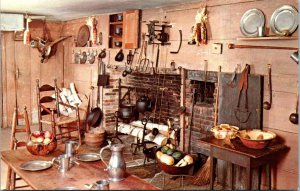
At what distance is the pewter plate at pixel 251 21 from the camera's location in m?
3.47

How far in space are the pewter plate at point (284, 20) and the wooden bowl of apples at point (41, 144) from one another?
227cm

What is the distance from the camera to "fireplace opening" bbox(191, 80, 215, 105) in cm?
448

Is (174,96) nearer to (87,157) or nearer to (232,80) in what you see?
Result: (232,80)

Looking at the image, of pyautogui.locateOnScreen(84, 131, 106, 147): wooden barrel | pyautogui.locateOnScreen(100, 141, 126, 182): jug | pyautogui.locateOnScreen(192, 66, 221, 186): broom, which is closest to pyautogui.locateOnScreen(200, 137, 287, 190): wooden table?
pyautogui.locateOnScreen(192, 66, 221, 186): broom

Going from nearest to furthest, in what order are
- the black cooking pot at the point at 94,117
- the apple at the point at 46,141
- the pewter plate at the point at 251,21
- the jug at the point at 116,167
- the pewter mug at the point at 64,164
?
1. the jug at the point at 116,167
2. the pewter mug at the point at 64,164
3. the apple at the point at 46,141
4. the pewter plate at the point at 251,21
5. the black cooking pot at the point at 94,117

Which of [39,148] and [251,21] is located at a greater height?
[251,21]

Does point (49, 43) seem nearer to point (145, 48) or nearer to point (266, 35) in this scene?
point (145, 48)

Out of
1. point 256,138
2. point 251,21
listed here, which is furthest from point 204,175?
point 251,21

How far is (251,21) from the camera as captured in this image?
3557 millimetres

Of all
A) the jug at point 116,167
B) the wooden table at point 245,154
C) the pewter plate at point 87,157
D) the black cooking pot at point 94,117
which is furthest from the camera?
the black cooking pot at point 94,117

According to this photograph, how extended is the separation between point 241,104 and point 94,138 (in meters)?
2.56

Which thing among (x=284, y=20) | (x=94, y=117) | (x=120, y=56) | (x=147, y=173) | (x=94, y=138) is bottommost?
(x=147, y=173)

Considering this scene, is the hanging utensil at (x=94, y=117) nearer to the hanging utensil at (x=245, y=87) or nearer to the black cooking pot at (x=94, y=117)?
the black cooking pot at (x=94, y=117)

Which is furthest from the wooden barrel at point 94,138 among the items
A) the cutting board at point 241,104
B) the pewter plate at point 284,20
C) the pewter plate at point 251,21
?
the pewter plate at point 284,20
